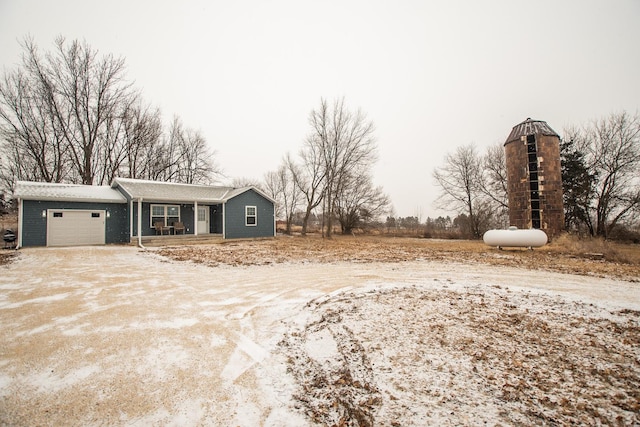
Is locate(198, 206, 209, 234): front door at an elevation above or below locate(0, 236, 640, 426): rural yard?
above

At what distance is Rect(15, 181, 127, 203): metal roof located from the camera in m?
13.4

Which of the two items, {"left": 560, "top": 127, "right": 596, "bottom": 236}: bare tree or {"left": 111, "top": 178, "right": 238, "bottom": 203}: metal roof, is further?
{"left": 560, "top": 127, "right": 596, "bottom": 236}: bare tree

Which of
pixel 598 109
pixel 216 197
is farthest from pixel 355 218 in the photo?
pixel 598 109

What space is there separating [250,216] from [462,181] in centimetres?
2063

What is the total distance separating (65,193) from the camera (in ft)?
47.1

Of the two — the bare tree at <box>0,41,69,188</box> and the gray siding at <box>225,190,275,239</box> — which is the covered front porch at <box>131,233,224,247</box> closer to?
the gray siding at <box>225,190,275,239</box>

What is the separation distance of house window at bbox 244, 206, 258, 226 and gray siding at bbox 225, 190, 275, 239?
0.54ft

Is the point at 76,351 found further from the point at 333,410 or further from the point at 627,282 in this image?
the point at 627,282

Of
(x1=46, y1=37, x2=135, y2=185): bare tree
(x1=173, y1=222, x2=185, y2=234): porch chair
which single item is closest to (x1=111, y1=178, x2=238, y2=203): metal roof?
(x1=173, y1=222, x2=185, y2=234): porch chair

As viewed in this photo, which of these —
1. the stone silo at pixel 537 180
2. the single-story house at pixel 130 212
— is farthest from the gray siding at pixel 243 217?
the stone silo at pixel 537 180

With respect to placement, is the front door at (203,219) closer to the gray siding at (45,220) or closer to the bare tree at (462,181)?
the gray siding at (45,220)

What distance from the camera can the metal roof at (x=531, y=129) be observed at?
15.7 m

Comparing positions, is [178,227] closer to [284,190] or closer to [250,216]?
[250,216]

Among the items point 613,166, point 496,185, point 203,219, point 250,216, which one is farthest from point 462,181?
point 203,219
